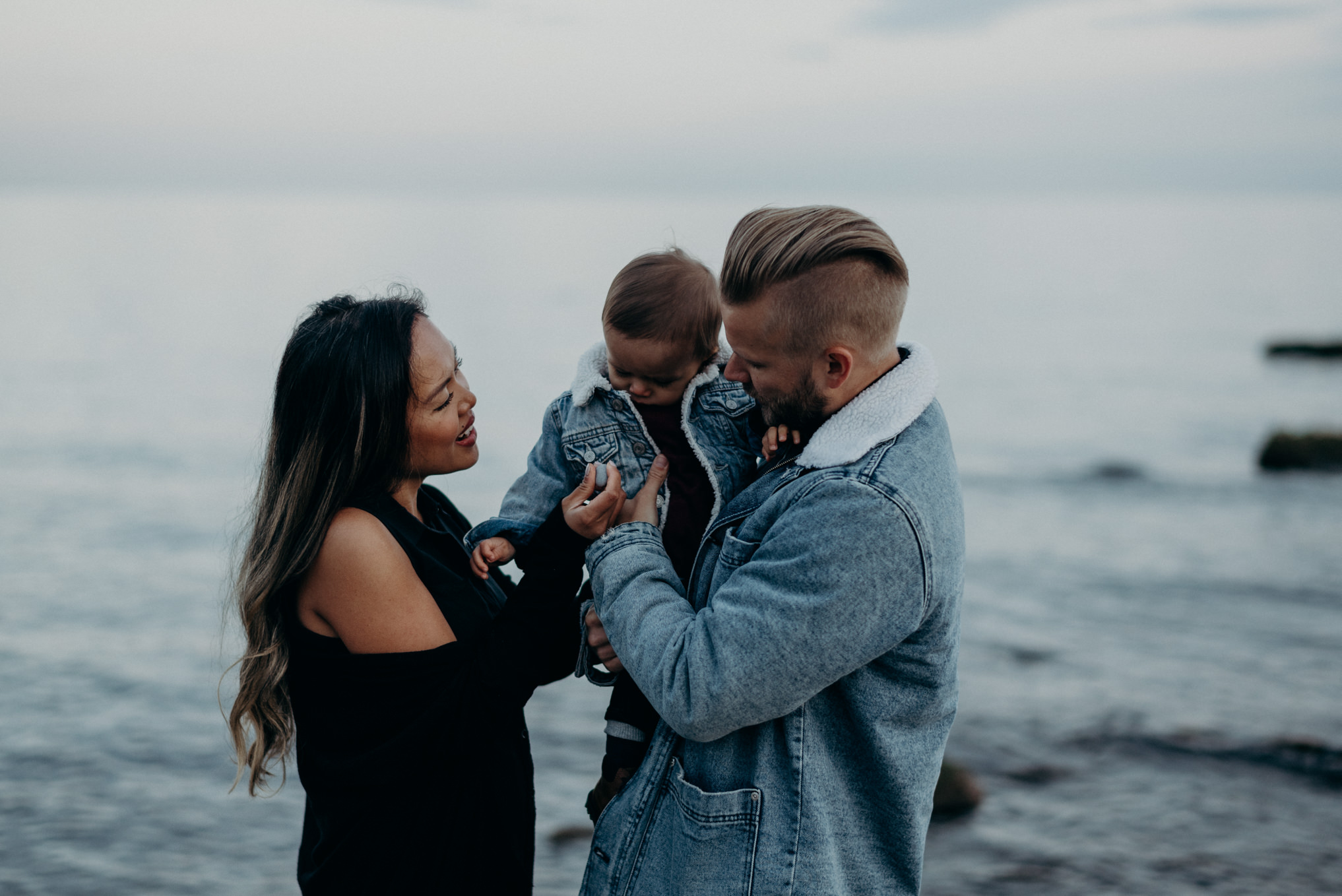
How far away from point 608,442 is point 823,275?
3.17 feet

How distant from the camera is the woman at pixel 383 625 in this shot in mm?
2357

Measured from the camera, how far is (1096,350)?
36.6m

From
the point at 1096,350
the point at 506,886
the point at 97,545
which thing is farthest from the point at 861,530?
the point at 1096,350

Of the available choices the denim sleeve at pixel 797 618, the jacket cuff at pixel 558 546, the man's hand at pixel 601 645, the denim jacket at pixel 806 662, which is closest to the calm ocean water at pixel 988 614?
the jacket cuff at pixel 558 546

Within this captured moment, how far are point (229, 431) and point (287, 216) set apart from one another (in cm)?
13310

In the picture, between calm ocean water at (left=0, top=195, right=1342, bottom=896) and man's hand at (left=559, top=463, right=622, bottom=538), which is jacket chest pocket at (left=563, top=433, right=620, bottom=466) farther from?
calm ocean water at (left=0, top=195, right=1342, bottom=896)

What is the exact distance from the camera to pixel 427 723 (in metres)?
2.36

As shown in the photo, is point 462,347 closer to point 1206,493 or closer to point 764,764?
point 1206,493

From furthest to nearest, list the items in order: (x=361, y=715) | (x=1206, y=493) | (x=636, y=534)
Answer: (x=1206, y=493)
(x=361, y=715)
(x=636, y=534)

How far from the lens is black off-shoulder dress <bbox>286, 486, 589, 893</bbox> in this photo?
2.37 m

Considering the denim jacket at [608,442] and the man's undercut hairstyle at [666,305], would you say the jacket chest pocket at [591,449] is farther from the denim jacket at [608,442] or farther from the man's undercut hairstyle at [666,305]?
the man's undercut hairstyle at [666,305]

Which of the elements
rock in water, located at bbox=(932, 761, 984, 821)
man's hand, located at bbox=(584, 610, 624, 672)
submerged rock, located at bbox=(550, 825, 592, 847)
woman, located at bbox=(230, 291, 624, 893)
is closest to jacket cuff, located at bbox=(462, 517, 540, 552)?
woman, located at bbox=(230, 291, 624, 893)

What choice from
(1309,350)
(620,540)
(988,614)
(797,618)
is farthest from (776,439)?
(1309,350)

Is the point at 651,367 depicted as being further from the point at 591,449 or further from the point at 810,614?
the point at 810,614
